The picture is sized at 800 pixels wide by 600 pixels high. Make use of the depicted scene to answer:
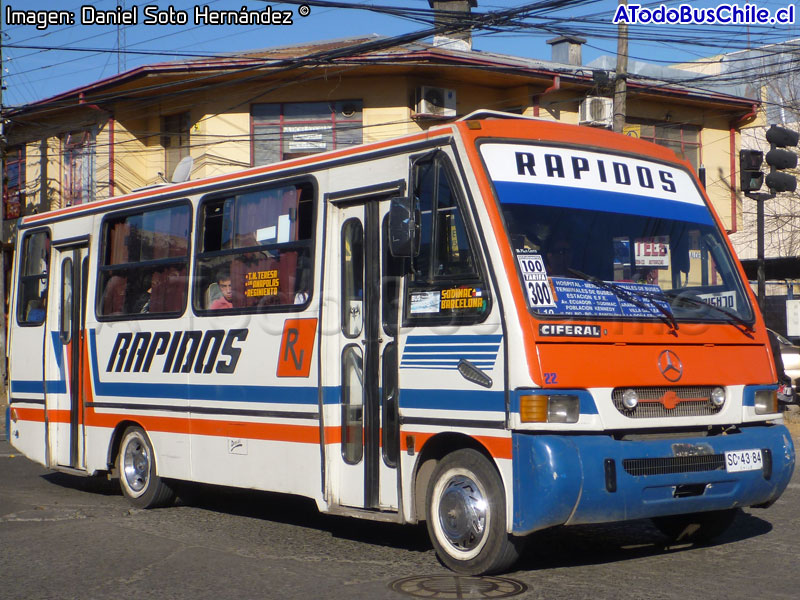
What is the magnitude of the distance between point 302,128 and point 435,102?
3.10m

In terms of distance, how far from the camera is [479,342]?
22.8 ft

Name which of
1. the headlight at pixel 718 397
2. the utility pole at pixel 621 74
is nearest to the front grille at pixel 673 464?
the headlight at pixel 718 397

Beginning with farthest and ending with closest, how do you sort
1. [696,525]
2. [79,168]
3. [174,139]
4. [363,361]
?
1. [79,168]
2. [174,139]
3. [696,525]
4. [363,361]

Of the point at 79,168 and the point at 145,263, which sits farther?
the point at 79,168

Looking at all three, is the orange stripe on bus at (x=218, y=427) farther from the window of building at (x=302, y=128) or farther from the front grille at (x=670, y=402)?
the window of building at (x=302, y=128)

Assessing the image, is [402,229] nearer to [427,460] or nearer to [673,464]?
[427,460]

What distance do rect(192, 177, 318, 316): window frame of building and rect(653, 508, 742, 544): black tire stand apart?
319 cm

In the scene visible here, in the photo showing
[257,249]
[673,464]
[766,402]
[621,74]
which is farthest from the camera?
[621,74]

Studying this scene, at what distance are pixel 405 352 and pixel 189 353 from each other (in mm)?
2935

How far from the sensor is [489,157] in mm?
7227

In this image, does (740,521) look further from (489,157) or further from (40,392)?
(40,392)

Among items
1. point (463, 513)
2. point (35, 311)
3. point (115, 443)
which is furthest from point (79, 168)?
point (463, 513)

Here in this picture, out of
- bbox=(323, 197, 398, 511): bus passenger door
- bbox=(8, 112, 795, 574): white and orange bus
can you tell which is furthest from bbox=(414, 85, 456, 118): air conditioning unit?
bbox=(323, 197, 398, 511): bus passenger door

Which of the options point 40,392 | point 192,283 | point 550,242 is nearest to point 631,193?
point 550,242
